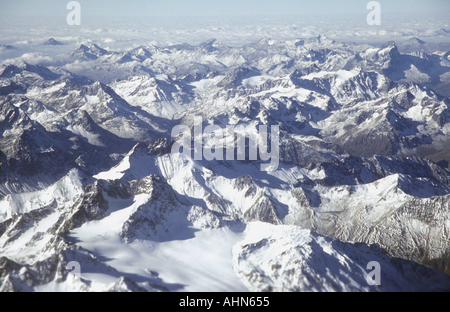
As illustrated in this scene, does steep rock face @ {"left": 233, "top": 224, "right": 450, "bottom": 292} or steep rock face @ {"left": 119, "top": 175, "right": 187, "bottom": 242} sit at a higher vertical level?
steep rock face @ {"left": 119, "top": 175, "right": 187, "bottom": 242}

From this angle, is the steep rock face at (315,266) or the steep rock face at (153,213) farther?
the steep rock face at (153,213)

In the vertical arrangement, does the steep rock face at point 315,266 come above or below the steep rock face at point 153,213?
below

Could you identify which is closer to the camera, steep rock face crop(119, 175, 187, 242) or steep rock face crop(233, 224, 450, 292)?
steep rock face crop(233, 224, 450, 292)

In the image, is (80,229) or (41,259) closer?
(41,259)

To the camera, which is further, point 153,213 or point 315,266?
point 153,213

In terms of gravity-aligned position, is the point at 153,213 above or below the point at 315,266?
above

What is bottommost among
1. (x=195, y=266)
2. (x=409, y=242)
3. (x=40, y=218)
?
(x=409, y=242)

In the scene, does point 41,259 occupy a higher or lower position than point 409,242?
higher
